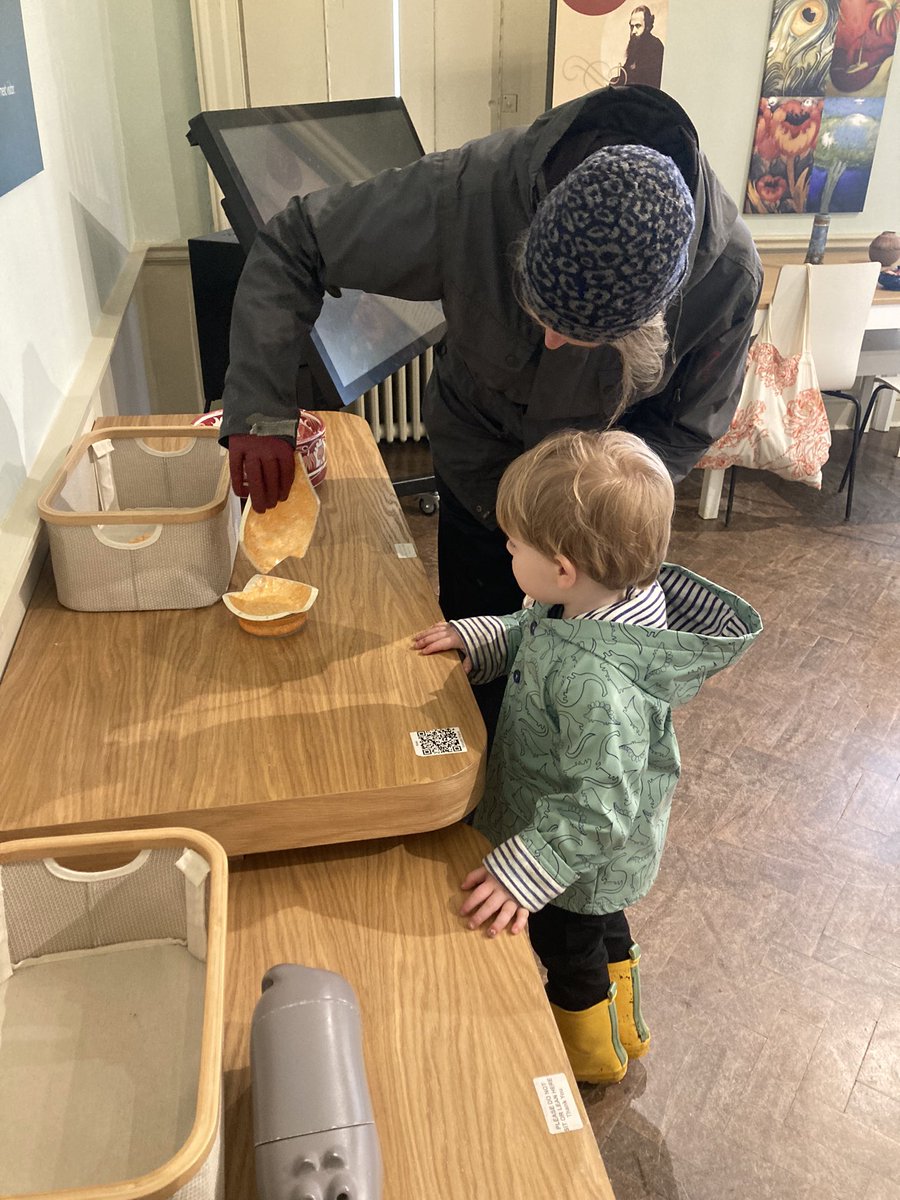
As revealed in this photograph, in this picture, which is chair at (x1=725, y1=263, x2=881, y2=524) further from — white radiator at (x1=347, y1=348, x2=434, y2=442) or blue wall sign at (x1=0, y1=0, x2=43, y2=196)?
blue wall sign at (x1=0, y1=0, x2=43, y2=196)

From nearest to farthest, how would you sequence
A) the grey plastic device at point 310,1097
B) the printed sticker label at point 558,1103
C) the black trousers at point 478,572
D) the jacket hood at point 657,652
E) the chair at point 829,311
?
the grey plastic device at point 310,1097 → the printed sticker label at point 558,1103 → the jacket hood at point 657,652 → the black trousers at point 478,572 → the chair at point 829,311

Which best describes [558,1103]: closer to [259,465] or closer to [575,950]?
[575,950]

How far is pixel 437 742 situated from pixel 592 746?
0.17 m

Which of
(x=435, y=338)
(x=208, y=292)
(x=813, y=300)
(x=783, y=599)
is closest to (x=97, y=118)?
(x=208, y=292)

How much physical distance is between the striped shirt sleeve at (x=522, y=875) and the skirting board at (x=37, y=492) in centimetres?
65

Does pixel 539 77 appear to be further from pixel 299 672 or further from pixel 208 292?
pixel 299 672

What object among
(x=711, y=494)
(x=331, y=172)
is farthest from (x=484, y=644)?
(x=711, y=494)

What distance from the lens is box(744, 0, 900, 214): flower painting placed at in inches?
138

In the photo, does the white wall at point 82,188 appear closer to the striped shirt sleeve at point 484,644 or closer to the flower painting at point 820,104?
the striped shirt sleeve at point 484,644

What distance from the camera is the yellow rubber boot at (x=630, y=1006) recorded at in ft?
4.59

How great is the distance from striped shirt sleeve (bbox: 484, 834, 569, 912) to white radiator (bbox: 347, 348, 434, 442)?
293cm

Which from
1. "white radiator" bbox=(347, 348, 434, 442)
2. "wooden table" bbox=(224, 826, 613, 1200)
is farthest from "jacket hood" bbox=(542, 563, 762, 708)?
"white radiator" bbox=(347, 348, 434, 442)

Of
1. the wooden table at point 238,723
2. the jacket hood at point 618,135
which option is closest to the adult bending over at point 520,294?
the jacket hood at point 618,135

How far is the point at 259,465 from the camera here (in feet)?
4.20
